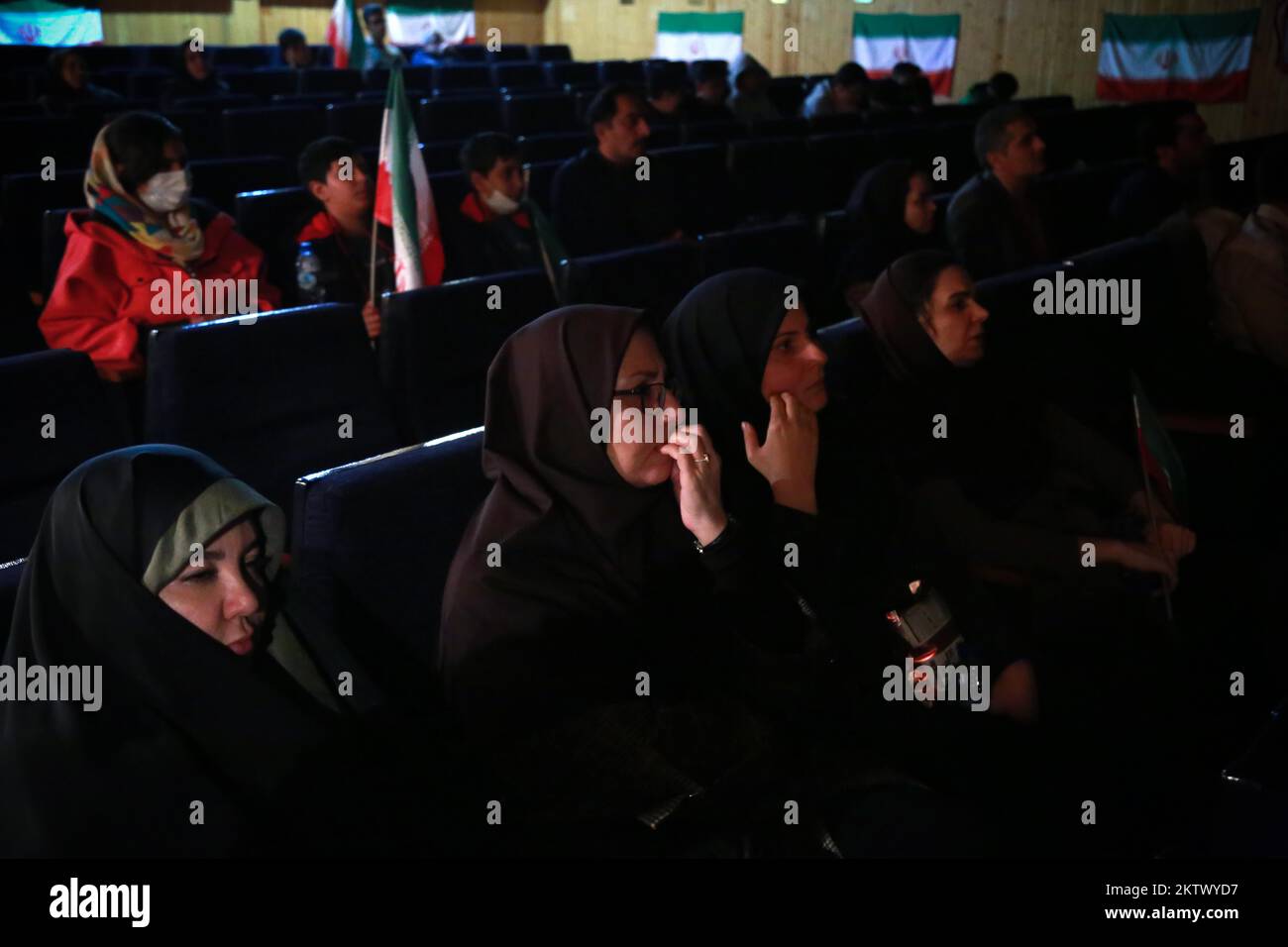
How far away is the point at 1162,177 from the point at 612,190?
97.3 inches

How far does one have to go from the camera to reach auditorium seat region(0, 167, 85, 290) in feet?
14.1

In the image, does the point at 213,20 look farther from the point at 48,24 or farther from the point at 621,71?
the point at 621,71

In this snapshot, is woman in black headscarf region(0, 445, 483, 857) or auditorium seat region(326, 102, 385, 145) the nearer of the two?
woman in black headscarf region(0, 445, 483, 857)

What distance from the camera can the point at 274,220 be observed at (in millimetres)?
4309

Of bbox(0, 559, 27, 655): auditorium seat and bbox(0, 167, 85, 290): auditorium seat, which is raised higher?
bbox(0, 167, 85, 290): auditorium seat

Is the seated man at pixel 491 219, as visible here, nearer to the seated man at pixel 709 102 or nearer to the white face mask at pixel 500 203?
the white face mask at pixel 500 203

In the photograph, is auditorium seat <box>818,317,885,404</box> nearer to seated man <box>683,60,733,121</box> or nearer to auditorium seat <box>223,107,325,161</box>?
auditorium seat <box>223,107,325,161</box>

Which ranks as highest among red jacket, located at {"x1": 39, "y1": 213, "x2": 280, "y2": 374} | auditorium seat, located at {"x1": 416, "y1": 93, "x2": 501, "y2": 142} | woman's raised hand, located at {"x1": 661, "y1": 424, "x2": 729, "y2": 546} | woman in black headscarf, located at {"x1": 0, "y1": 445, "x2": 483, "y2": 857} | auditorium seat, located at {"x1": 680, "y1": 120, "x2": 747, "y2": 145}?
auditorium seat, located at {"x1": 416, "y1": 93, "x2": 501, "y2": 142}

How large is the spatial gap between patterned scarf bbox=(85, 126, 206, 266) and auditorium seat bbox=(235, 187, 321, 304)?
0.63 meters

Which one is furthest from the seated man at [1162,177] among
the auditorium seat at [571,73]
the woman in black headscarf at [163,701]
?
the auditorium seat at [571,73]

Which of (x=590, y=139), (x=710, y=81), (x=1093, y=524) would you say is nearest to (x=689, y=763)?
(x=1093, y=524)

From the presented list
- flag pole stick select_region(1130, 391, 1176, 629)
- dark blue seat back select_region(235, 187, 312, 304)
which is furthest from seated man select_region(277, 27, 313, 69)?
flag pole stick select_region(1130, 391, 1176, 629)

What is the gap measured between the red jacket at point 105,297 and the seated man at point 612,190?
6.05ft
